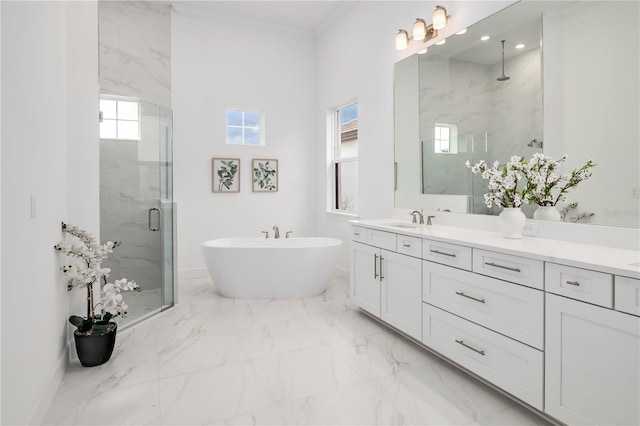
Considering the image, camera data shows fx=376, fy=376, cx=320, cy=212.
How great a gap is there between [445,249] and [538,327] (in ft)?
2.39

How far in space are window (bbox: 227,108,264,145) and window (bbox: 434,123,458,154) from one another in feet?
9.08

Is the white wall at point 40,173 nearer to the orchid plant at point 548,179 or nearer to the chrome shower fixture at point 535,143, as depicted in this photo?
the orchid plant at point 548,179

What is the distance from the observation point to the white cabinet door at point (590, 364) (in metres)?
1.50

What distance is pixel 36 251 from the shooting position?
Result: 6.26ft

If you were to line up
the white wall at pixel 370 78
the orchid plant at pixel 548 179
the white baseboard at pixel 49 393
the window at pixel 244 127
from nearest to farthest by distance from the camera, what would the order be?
the white baseboard at pixel 49 393 → the orchid plant at pixel 548 179 → the white wall at pixel 370 78 → the window at pixel 244 127

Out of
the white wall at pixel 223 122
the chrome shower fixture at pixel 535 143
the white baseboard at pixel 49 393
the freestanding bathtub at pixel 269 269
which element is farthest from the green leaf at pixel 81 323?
the chrome shower fixture at pixel 535 143

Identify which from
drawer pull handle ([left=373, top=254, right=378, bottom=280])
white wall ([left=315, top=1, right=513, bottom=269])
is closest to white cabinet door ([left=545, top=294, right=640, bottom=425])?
drawer pull handle ([left=373, top=254, right=378, bottom=280])

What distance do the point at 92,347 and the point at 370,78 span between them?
366 cm

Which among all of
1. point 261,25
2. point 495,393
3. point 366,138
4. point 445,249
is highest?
point 261,25

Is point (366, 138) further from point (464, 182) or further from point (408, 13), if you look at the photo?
point (464, 182)

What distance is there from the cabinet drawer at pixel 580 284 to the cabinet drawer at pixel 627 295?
3cm

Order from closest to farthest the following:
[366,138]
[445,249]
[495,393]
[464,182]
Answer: [495,393] < [445,249] < [464,182] < [366,138]

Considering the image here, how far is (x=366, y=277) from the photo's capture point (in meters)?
3.30

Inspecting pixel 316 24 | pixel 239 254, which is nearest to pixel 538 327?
pixel 239 254
